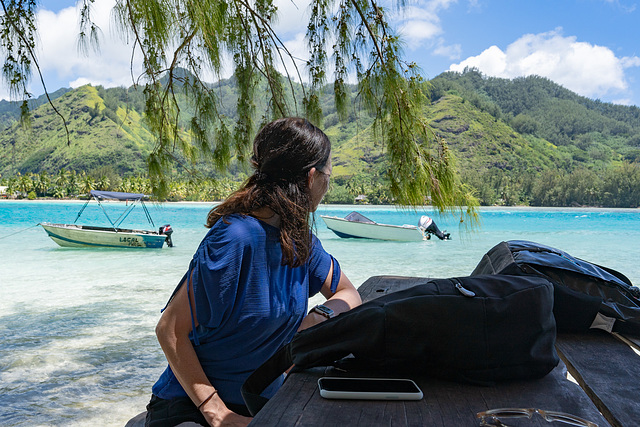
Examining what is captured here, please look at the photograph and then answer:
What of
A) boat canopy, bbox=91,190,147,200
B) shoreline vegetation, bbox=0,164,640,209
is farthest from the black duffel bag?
shoreline vegetation, bbox=0,164,640,209

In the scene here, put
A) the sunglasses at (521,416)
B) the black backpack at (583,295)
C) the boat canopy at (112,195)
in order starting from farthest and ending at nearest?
the boat canopy at (112,195), the black backpack at (583,295), the sunglasses at (521,416)

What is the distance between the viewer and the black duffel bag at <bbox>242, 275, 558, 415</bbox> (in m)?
0.91

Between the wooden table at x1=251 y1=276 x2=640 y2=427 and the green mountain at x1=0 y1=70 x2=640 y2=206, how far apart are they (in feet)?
159

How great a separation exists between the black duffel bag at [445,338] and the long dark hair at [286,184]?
0.34 metres

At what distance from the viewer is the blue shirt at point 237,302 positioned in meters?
1.12

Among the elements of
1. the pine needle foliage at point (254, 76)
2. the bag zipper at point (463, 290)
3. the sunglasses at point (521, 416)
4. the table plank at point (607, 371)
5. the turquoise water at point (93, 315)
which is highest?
the pine needle foliage at point (254, 76)

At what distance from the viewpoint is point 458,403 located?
830mm

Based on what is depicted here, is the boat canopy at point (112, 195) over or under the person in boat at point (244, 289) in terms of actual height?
under

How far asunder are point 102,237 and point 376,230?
9.35m

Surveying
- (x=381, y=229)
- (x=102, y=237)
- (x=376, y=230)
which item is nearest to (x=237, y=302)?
(x=102, y=237)

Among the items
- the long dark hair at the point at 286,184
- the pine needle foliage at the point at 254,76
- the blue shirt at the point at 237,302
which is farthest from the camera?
the pine needle foliage at the point at 254,76

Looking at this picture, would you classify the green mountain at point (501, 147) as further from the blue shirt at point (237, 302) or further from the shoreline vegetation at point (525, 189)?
the blue shirt at point (237, 302)

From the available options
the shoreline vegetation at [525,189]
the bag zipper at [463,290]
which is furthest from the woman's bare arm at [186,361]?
the shoreline vegetation at [525,189]

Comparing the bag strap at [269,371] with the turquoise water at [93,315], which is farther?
the turquoise water at [93,315]
